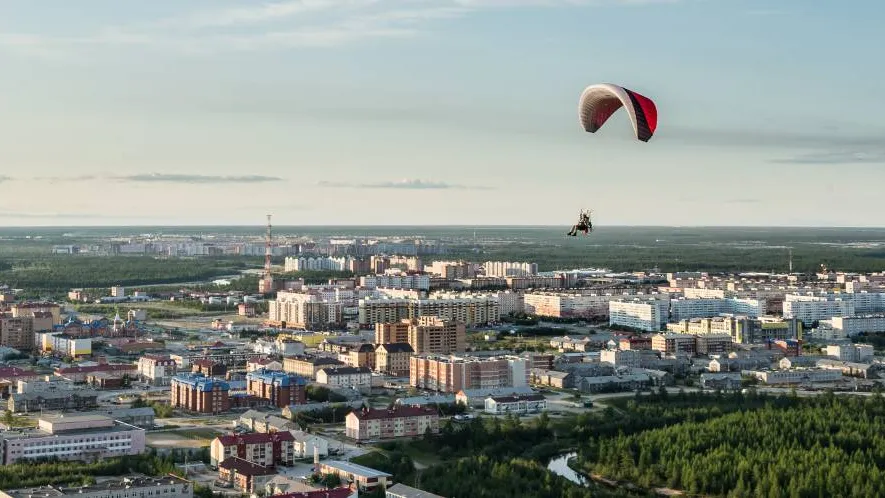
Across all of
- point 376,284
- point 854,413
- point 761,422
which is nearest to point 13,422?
point 761,422

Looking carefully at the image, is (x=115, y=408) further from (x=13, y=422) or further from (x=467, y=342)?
(x=467, y=342)

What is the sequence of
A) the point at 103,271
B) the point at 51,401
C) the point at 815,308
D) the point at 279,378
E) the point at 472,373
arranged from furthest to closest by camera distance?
the point at 103,271
the point at 815,308
the point at 472,373
the point at 279,378
the point at 51,401

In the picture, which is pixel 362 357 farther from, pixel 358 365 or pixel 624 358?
pixel 624 358

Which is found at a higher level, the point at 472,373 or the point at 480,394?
the point at 472,373

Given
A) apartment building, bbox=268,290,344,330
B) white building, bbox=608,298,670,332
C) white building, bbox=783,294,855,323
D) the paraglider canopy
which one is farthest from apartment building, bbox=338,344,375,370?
the paraglider canopy

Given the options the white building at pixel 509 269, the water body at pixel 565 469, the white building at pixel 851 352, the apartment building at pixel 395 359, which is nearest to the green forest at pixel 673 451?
the water body at pixel 565 469

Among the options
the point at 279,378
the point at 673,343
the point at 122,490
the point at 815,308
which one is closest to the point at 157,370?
the point at 279,378

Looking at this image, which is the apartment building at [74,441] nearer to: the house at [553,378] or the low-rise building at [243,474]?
the low-rise building at [243,474]
